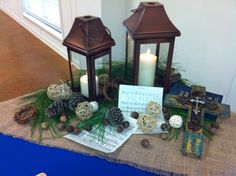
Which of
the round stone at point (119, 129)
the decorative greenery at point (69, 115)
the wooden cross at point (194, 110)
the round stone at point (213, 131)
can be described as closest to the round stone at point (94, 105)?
the decorative greenery at point (69, 115)

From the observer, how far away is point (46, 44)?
198cm

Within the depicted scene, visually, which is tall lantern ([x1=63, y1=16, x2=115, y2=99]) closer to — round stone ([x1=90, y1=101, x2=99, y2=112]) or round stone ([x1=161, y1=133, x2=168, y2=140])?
round stone ([x1=90, y1=101, x2=99, y2=112])

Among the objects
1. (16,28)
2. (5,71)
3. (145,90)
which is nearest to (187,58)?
(145,90)

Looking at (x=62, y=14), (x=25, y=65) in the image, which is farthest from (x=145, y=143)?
(x=62, y=14)

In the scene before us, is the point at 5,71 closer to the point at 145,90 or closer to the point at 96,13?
the point at 96,13

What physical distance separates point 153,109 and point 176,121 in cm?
9

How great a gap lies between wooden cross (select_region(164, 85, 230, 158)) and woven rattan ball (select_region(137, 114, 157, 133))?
11 cm

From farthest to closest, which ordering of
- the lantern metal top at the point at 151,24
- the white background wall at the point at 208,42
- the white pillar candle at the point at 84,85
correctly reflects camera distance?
the white background wall at the point at 208,42, the white pillar candle at the point at 84,85, the lantern metal top at the point at 151,24

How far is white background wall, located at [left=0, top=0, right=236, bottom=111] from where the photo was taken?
107 centimetres

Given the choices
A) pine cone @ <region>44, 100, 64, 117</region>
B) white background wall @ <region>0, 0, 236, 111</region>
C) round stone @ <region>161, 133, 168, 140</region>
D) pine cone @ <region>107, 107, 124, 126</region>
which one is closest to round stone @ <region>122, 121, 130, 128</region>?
pine cone @ <region>107, 107, 124, 126</region>

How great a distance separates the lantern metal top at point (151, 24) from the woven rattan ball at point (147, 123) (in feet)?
0.85

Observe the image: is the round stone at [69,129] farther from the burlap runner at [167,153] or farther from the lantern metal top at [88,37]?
the lantern metal top at [88,37]

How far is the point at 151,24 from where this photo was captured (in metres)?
0.78

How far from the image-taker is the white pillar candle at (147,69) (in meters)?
0.88
